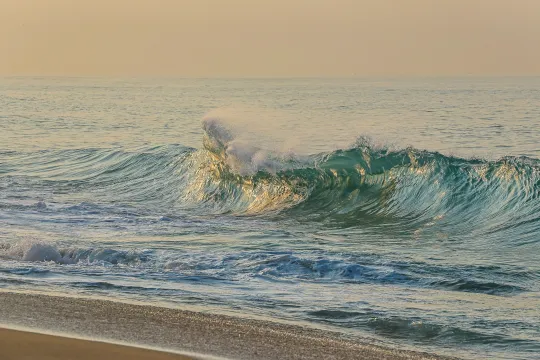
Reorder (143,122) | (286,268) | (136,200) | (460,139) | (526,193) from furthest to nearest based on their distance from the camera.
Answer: (143,122)
(460,139)
(136,200)
(526,193)
(286,268)

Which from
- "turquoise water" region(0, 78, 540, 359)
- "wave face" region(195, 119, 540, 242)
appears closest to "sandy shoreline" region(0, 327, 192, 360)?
"turquoise water" region(0, 78, 540, 359)

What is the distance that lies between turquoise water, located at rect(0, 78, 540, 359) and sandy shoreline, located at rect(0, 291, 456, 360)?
487 mm

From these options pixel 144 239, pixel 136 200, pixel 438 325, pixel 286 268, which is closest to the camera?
pixel 438 325

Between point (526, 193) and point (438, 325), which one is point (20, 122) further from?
point (438, 325)

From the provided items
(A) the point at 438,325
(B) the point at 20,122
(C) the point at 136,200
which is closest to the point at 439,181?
(C) the point at 136,200

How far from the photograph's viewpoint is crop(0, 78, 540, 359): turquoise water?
29.7 ft

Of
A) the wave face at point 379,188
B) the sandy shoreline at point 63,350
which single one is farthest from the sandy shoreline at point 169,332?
the wave face at point 379,188

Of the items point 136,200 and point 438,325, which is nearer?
point 438,325

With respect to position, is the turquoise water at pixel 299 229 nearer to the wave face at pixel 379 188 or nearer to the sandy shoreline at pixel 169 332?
the wave face at pixel 379 188

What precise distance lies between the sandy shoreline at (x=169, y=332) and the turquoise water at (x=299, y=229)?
487mm

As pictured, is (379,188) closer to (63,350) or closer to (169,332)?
(169,332)

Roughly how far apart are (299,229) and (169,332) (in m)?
7.77

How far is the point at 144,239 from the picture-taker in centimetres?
1319

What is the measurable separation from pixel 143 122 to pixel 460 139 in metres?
17.7
